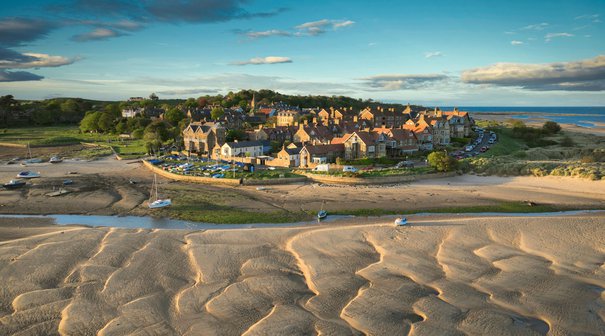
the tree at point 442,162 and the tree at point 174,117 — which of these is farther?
the tree at point 174,117

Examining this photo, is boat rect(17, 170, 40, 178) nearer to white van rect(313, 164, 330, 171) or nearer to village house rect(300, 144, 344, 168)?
village house rect(300, 144, 344, 168)

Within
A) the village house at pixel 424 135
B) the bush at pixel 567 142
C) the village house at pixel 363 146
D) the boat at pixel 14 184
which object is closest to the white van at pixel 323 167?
the village house at pixel 363 146


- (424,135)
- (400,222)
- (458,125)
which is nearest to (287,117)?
(424,135)

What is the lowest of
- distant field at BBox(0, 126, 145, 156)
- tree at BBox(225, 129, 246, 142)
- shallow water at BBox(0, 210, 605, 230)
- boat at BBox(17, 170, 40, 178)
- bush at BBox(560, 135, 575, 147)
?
shallow water at BBox(0, 210, 605, 230)

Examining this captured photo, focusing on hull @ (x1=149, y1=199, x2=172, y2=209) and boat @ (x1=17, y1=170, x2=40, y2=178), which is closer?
hull @ (x1=149, y1=199, x2=172, y2=209)

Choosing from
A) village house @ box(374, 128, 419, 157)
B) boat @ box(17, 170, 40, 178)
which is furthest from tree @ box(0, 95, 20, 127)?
village house @ box(374, 128, 419, 157)

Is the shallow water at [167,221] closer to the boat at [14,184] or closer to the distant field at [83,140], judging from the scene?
the boat at [14,184]
